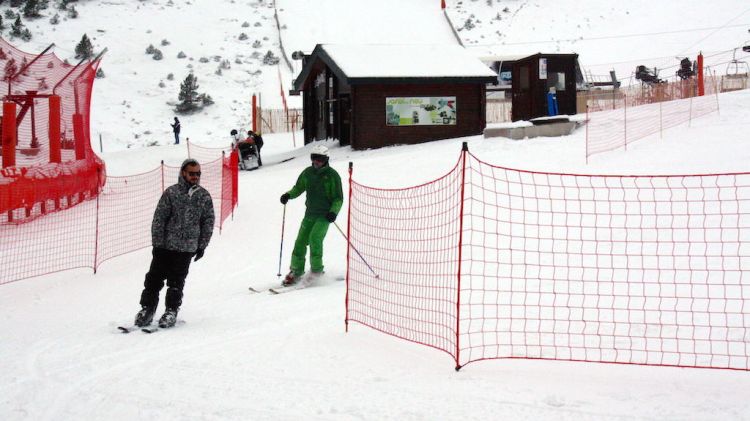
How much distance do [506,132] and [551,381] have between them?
1409 centimetres

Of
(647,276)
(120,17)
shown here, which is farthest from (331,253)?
(120,17)

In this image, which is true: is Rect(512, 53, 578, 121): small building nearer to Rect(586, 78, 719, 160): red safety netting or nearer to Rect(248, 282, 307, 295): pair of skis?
Rect(586, 78, 719, 160): red safety netting

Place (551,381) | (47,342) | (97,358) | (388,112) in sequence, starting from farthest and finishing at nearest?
1. (388,112)
2. (47,342)
3. (97,358)
4. (551,381)

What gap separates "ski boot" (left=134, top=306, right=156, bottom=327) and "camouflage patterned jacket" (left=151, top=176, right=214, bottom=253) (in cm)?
62

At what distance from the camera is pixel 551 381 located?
4.80 metres

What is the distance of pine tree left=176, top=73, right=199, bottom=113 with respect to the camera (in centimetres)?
4116

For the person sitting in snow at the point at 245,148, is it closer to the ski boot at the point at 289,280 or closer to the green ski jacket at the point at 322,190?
the green ski jacket at the point at 322,190

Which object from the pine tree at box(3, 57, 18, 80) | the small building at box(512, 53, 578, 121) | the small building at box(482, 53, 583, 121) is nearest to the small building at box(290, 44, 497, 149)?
the small building at box(482, 53, 583, 121)

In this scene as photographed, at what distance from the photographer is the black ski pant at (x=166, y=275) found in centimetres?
681

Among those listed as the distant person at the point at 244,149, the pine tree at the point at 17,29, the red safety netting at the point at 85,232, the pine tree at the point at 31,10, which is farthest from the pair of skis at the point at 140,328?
the pine tree at the point at 31,10

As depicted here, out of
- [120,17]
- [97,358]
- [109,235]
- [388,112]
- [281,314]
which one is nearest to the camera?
[97,358]

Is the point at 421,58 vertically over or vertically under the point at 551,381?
over

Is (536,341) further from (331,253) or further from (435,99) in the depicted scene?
(435,99)

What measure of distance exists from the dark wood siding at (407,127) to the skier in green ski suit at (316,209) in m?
14.5
